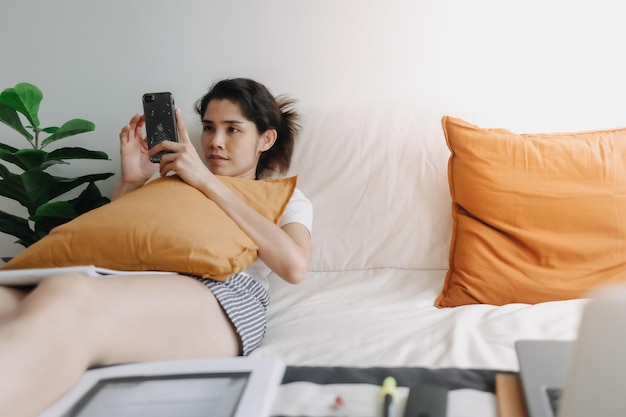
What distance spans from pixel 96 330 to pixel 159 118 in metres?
0.75

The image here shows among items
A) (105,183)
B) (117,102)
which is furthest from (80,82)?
(105,183)

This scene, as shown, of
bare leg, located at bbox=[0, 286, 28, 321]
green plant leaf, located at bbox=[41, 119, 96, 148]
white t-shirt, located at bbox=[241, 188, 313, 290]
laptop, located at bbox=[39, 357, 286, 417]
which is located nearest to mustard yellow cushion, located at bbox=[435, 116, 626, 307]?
white t-shirt, located at bbox=[241, 188, 313, 290]

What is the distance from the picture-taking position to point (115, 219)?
1.06 m

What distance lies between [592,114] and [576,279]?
59 centimetres

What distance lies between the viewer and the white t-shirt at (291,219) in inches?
50.3

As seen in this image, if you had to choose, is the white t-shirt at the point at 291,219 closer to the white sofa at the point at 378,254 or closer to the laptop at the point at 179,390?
the white sofa at the point at 378,254

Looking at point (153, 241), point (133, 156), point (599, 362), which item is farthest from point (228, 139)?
point (599, 362)

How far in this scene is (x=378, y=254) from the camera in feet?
4.55

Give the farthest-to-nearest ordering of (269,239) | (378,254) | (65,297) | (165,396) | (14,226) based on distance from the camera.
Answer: (14,226) → (378,254) → (269,239) → (65,297) → (165,396)

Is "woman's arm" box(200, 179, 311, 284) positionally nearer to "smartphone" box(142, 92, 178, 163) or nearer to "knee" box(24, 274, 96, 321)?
"smartphone" box(142, 92, 178, 163)

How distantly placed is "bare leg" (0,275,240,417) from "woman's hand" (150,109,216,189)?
0.30 m

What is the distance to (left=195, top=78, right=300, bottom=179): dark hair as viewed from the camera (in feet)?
4.83

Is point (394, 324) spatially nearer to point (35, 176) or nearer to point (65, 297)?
point (65, 297)

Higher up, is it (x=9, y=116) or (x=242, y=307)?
(x=9, y=116)
